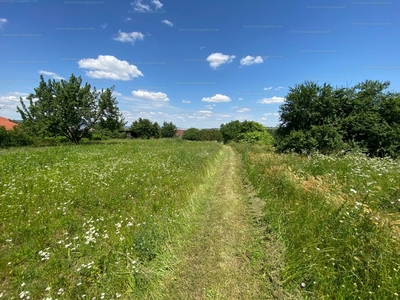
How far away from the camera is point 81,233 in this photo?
3859mm

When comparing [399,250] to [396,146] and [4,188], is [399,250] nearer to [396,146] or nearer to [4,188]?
[4,188]

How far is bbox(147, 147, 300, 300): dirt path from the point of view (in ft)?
9.65

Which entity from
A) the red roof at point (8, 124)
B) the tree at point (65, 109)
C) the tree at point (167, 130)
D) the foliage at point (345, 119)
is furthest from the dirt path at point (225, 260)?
the tree at point (167, 130)

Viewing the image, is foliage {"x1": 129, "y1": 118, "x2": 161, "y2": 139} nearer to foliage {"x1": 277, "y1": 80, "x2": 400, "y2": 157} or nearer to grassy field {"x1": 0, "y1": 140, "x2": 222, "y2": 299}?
foliage {"x1": 277, "y1": 80, "x2": 400, "y2": 157}

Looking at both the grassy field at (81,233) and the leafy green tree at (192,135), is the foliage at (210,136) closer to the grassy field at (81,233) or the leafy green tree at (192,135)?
the leafy green tree at (192,135)

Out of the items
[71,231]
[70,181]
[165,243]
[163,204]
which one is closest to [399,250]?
[165,243]

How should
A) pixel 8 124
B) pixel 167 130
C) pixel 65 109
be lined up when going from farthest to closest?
pixel 167 130
pixel 8 124
pixel 65 109

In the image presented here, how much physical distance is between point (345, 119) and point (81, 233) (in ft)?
57.3

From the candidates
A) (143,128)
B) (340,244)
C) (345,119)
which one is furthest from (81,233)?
(143,128)

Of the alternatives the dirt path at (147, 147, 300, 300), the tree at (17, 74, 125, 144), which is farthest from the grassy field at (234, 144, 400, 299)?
the tree at (17, 74, 125, 144)

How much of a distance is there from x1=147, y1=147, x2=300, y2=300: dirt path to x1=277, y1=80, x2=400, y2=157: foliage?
10.9m

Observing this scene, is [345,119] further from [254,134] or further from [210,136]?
[210,136]

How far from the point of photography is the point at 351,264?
113 inches

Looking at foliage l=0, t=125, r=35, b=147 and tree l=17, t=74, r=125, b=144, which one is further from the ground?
tree l=17, t=74, r=125, b=144
